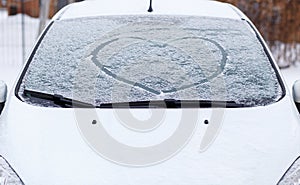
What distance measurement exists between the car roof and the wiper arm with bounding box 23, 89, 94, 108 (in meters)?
0.83

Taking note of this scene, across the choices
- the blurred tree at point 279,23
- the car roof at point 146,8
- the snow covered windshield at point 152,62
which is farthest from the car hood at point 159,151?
the blurred tree at point 279,23

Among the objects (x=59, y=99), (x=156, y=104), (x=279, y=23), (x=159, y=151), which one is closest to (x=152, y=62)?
(x=156, y=104)

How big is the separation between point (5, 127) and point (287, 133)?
4.39 ft

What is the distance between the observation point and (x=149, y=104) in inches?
109

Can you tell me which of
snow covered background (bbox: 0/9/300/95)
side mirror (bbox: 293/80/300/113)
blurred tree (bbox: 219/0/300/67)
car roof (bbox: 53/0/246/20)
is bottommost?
snow covered background (bbox: 0/9/300/95)

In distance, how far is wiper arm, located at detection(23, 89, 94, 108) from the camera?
109 inches

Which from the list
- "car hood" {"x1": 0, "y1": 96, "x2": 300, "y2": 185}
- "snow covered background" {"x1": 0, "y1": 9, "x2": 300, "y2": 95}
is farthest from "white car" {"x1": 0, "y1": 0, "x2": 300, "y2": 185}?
"snow covered background" {"x1": 0, "y1": 9, "x2": 300, "y2": 95}

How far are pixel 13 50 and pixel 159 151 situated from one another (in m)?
9.56

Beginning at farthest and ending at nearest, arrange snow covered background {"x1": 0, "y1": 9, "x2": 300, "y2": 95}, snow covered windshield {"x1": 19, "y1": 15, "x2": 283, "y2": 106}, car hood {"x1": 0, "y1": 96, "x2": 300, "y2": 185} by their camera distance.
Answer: snow covered background {"x1": 0, "y1": 9, "x2": 300, "y2": 95}, snow covered windshield {"x1": 19, "y1": 15, "x2": 283, "y2": 106}, car hood {"x1": 0, "y1": 96, "x2": 300, "y2": 185}

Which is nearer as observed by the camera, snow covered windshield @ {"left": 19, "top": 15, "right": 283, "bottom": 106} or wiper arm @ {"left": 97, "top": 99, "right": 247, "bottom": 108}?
wiper arm @ {"left": 97, "top": 99, "right": 247, "bottom": 108}

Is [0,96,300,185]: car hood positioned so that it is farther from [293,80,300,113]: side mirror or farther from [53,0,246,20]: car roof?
[53,0,246,20]: car roof

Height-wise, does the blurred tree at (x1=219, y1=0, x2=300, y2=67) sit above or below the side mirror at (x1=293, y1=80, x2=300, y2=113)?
below

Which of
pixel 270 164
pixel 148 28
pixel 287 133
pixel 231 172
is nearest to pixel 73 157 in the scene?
pixel 231 172

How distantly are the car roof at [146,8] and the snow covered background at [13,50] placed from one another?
361 centimetres
